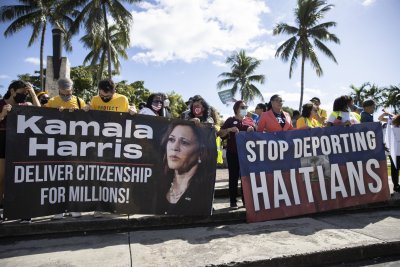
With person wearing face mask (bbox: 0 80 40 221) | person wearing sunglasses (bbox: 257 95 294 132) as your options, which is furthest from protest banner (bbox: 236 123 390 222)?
person wearing face mask (bbox: 0 80 40 221)

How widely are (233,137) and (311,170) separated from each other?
1321mm

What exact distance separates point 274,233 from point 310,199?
3.60 feet

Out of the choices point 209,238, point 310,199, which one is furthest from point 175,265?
point 310,199

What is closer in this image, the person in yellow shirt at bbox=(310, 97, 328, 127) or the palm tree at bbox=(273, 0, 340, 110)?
the person in yellow shirt at bbox=(310, 97, 328, 127)

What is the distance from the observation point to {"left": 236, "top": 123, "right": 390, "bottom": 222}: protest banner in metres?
4.34

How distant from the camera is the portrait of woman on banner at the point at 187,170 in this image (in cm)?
409

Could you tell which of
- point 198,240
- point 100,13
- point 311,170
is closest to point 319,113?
point 311,170

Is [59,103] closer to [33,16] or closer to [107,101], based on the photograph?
[107,101]

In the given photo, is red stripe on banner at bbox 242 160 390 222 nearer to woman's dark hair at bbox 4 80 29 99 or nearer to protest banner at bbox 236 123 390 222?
protest banner at bbox 236 123 390 222

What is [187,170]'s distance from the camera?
13.8ft

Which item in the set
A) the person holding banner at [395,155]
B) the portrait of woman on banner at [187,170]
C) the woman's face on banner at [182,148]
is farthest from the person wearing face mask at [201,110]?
the person holding banner at [395,155]

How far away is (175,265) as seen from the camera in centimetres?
284

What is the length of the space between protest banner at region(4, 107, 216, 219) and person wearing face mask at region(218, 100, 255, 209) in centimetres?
44

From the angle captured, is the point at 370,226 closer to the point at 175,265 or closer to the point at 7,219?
the point at 175,265
